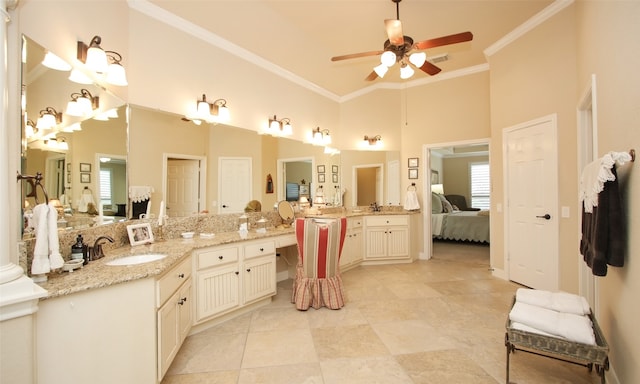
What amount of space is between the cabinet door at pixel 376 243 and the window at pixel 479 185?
5.81m

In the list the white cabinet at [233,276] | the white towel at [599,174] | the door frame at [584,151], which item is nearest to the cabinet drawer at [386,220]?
the white cabinet at [233,276]

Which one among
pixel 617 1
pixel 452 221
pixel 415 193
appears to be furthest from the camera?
pixel 452 221

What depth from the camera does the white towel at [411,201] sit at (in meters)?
4.89

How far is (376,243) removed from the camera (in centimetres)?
474

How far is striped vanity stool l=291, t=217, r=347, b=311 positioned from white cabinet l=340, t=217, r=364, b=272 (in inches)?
50.2

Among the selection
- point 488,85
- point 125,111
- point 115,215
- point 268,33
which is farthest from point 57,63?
point 488,85

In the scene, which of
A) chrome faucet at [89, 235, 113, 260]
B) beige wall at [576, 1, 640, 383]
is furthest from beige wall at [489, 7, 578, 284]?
chrome faucet at [89, 235, 113, 260]

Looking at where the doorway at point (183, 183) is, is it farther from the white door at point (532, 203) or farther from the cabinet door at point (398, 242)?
→ the white door at point (532, 203)

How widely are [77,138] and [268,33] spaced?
234 cm

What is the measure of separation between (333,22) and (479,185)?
25.8 feet

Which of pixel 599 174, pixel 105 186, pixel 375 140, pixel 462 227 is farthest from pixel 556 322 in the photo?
pixel 462 227

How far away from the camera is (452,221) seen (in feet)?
20.9

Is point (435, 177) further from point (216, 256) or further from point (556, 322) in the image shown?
point (216, 256)

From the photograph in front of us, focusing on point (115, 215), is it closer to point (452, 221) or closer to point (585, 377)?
point (585, 377)
